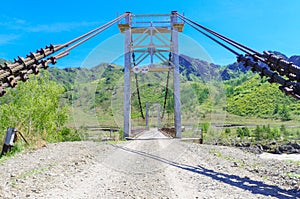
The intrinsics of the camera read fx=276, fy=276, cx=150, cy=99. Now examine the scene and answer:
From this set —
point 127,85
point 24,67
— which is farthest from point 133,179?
point 127,85

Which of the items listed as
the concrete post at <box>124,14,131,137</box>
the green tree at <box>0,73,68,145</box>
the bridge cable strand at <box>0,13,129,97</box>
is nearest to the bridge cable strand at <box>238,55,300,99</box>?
the bridge cable strand at <box>0,13,129,97</box>

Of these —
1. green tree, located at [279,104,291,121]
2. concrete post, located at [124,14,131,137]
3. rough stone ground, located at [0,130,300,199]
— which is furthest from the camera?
green tree, located at [279,104,291,121]

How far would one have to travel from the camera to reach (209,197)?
10.0ft

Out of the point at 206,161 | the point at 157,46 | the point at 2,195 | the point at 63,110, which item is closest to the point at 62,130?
the point at 63,110

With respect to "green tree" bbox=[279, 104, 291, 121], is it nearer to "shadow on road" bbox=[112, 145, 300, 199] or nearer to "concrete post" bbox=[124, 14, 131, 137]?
"concrete post" bbox=[124, 14, 131, 137]

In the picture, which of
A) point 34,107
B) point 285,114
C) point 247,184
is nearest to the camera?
point 247,184

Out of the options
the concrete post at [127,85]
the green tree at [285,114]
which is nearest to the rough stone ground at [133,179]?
the concrete post at [127,85]

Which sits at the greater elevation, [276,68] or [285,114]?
[285,114]

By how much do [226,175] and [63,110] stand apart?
59.8 feet

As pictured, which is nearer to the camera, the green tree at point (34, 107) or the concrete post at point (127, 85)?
the concrete post at point (127, 85)

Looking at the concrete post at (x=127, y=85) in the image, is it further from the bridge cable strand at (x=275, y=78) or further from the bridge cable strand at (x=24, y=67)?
the bridge cable strand at (x=24, y=67)

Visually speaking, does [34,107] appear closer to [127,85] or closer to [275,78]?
[127,85]

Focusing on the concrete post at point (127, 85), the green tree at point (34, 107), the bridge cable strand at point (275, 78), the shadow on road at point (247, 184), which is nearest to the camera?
the bridge cable strand at point (275, 78)

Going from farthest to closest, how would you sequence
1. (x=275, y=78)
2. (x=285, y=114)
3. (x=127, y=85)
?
(x=285, y=114)
(x=127, y=85)
(x=275, y=78)
